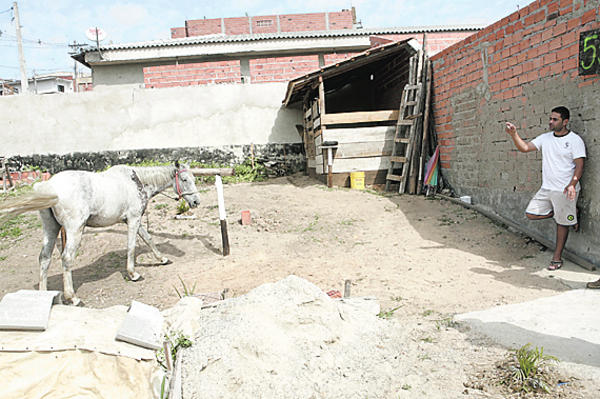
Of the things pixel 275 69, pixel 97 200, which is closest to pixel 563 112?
pixel 97 200

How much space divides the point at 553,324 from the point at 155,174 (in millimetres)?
5129

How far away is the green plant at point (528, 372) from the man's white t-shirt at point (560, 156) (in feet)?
8.92

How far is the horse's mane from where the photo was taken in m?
5.73

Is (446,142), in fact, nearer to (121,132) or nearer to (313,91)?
(313,91)

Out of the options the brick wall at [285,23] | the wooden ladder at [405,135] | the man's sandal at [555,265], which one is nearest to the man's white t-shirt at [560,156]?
the man's sandal at [555,265]

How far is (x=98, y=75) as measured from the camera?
16.2 metres

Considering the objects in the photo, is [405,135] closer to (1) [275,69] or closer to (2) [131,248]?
(2) [131,248]

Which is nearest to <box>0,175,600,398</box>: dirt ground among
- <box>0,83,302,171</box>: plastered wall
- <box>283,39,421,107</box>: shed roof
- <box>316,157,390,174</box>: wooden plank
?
<box>316,157,390,174</box>: wooden plank

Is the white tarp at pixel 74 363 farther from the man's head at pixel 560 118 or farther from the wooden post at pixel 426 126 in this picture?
the wooden post at pixel 426 126

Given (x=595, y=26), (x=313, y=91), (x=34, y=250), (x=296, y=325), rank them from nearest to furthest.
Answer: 1. (x=296, y=325)
2. (x=595, y=26)
3. (x=34, y=250)
4. (x=313, y=91)

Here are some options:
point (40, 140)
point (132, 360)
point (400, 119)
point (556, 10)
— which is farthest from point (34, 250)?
point (556, 10)

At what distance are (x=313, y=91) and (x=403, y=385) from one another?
33.2 ft

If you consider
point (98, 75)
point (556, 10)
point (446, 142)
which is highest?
point (98, 75)

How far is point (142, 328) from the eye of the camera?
283 cm
